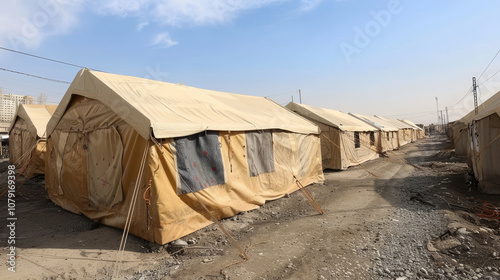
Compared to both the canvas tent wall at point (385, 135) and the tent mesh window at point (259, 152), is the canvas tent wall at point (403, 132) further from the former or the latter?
the tent mesh window at point (259, 152)

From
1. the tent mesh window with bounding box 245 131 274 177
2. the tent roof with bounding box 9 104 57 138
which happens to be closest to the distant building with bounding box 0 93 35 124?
the tent roof with bounding box 9 104 57 138

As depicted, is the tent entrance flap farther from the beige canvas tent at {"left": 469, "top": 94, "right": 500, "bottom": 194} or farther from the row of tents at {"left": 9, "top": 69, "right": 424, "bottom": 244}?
the beige canvas tent at {"left": 469, "top": 94, "right": 500, "bottom": 194}

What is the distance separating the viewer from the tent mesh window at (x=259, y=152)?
21.6ft

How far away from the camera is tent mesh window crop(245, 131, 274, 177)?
658 cm

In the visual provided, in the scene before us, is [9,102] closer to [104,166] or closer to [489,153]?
[104,166]

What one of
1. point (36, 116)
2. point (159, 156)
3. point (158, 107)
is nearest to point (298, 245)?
point (159, 156)

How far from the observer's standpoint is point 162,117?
4.79 metres

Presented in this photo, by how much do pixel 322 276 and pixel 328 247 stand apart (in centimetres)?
95

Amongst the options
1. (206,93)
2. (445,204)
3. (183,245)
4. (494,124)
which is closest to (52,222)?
(183,245)

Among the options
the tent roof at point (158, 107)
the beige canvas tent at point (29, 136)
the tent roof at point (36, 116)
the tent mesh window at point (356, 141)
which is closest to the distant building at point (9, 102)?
the beige canvas tent at point (29, 136)

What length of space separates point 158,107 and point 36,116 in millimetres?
10813

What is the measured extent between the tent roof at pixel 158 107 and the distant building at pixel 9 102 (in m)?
26.1

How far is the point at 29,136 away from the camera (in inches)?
463

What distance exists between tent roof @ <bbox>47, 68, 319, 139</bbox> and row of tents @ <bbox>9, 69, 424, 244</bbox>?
2 cm
